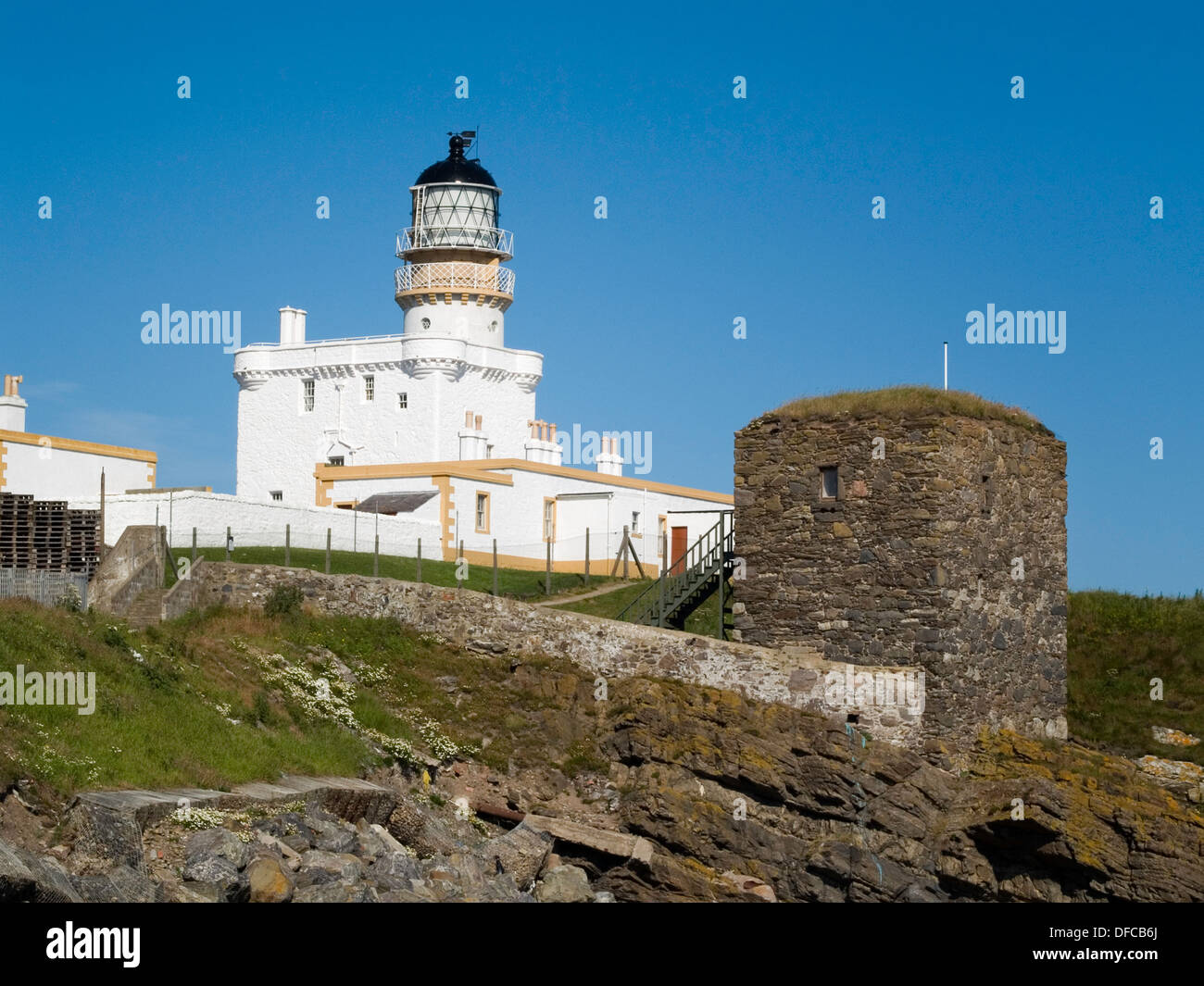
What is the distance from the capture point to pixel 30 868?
667 inches

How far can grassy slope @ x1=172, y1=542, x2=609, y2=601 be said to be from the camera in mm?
37844

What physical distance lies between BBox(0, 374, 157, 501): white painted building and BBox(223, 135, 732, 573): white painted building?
6339mm

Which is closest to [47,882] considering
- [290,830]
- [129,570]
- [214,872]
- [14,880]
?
[14,880]

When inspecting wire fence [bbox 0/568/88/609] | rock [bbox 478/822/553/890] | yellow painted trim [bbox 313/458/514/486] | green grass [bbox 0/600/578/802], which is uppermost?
yellow painted trim [bbox 313/458/514/486]

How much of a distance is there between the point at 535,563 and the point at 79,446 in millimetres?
12960

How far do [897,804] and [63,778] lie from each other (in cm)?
1326

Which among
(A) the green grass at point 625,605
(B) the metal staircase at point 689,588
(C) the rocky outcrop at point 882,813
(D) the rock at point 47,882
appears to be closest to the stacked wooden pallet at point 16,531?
(A) the green grass at point 625,605

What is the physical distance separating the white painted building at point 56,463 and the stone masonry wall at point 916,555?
2132 centimetres

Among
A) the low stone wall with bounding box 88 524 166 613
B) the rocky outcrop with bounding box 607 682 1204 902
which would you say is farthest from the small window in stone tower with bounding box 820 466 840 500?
the low stone wall with bounding box 88 524 166 613

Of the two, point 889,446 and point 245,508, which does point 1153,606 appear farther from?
point 245,508

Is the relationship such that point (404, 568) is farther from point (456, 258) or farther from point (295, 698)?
point (456, 258)

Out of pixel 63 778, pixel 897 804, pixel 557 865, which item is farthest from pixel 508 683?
pixel 63 778

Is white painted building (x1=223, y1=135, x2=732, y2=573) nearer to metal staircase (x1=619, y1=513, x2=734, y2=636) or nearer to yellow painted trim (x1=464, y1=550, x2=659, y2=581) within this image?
yellow painted trim (x1=464, y1=550, x2=659, y2=581)

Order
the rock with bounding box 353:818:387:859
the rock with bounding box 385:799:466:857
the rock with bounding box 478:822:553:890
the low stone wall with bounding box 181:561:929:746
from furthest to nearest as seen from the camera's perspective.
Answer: the low stone wall with bounding box 181:561:929:746 < the rock with bounding box 478:822:553:890 < the rock with bounding box 385:799:466:857 < the rock with bounding box 353:818:387:859
